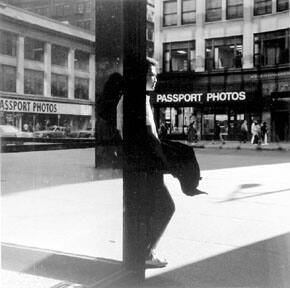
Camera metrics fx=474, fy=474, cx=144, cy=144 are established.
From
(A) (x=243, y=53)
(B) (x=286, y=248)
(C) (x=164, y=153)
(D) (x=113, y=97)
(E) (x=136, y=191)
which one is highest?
(A) (x=243, y=53)

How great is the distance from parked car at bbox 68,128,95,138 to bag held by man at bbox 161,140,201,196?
1.52 ft

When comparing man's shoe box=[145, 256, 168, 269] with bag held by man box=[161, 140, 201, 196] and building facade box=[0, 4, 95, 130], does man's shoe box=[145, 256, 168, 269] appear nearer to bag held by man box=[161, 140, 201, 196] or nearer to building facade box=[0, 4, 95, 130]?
bag held by man box=[161, 140, 201, 196]

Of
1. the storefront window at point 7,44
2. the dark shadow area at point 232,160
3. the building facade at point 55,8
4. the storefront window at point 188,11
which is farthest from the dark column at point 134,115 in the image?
the dark shadow area at point 232,160

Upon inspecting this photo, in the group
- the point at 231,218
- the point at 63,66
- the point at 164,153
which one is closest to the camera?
the point at 63,66

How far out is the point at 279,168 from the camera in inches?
487

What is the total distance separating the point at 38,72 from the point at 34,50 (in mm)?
122

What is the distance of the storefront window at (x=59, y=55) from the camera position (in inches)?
104

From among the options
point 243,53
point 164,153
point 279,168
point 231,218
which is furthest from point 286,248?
point 243,53

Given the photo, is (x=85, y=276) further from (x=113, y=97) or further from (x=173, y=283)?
(x=113, y=97)

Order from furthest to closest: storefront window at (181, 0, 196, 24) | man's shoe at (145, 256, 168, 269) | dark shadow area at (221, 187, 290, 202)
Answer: dark shadow area at (221, 187, 290, 202) → storefront window at (181, 0, 196, 24) → man's shoe at (145, 256, 168, 269)

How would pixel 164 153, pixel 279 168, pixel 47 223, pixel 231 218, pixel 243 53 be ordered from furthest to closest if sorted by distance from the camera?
1. pixel 243 53
2. pixel 279 168
3. pixel 231 218
4. pixel 47 223
5. pixel 164 153

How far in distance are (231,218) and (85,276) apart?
286 cm

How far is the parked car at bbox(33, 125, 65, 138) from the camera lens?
267 cm

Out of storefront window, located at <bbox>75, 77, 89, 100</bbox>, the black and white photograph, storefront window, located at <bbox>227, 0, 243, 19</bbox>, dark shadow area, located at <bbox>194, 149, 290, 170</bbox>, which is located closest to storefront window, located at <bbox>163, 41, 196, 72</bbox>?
the black and white photograph
